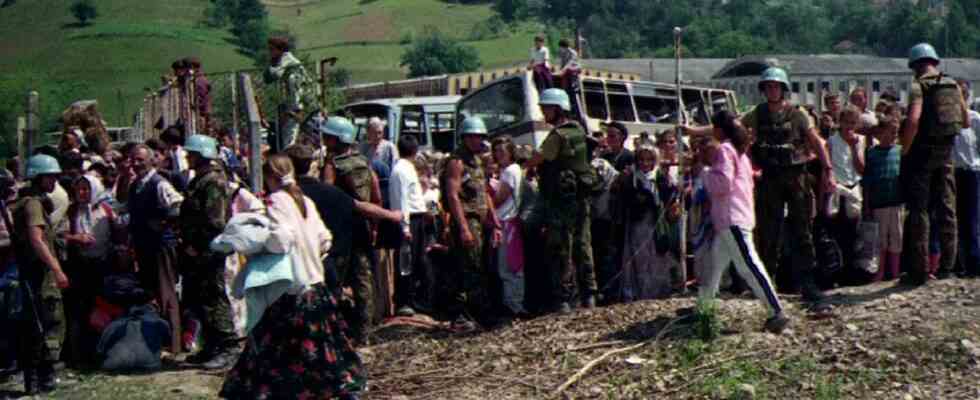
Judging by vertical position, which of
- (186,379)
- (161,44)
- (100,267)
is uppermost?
(161,44)

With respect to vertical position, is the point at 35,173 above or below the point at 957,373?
above

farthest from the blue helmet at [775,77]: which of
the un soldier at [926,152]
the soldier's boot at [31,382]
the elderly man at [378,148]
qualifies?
the soldier's boot at [31,382]

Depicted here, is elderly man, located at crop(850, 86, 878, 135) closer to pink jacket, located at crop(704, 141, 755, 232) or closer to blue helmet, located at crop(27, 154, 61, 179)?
pink jacket, located at crop(704, 141, 755, 232)

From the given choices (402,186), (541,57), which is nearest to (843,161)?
(402,186)

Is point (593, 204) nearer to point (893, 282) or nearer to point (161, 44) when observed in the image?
point (893, 282)

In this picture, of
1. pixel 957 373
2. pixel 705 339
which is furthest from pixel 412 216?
pixel 957 373

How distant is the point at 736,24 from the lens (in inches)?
5571

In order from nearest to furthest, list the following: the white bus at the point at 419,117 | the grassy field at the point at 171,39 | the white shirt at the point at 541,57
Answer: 1. the white shirt at the point at 541,57
2. the white bus at the point at 419,117
3. the grassy field at the point at 171,39

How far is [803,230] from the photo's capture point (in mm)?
9961

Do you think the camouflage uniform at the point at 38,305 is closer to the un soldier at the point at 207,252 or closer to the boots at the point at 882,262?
the un soldier at the point at 207,252

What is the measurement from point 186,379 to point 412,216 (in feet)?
9.30

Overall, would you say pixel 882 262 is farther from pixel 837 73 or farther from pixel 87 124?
pixel 837 73

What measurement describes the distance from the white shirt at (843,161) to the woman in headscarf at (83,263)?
20.3 ft

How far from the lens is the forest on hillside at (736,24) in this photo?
123m
